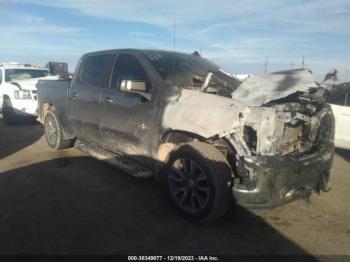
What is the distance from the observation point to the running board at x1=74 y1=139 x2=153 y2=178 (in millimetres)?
4668

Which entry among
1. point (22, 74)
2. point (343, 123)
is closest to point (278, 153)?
point (343, 123)

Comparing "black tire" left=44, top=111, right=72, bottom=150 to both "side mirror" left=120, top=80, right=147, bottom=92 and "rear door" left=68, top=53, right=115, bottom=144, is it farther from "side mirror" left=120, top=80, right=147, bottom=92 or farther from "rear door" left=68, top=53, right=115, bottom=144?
"side mirror" left=120, top=80, right=147, bottom=92

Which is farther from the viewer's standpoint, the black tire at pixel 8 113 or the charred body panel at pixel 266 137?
the black tire at pixel 8 113

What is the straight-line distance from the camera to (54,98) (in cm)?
687

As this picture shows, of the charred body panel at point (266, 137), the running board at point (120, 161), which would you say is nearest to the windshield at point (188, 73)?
the charred body panel at point (266, 137)

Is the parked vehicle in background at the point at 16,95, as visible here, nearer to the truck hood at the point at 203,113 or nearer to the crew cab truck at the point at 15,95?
the crew cab truck at the point at 15,95

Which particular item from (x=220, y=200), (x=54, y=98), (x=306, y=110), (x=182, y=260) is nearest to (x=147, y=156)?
(x=220, y=200)

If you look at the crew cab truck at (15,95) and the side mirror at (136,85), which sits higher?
the side mirror at (136,85)

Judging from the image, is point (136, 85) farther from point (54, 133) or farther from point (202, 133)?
point (54, 133)

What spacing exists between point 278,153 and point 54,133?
4.86 metres

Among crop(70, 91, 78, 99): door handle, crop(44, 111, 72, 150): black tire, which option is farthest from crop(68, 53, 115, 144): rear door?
crop(44, 111, 72, 150): black tire

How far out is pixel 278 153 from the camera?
378 cm

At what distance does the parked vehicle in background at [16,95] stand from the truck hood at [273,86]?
289 inches

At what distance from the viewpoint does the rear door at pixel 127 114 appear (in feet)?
15.1
